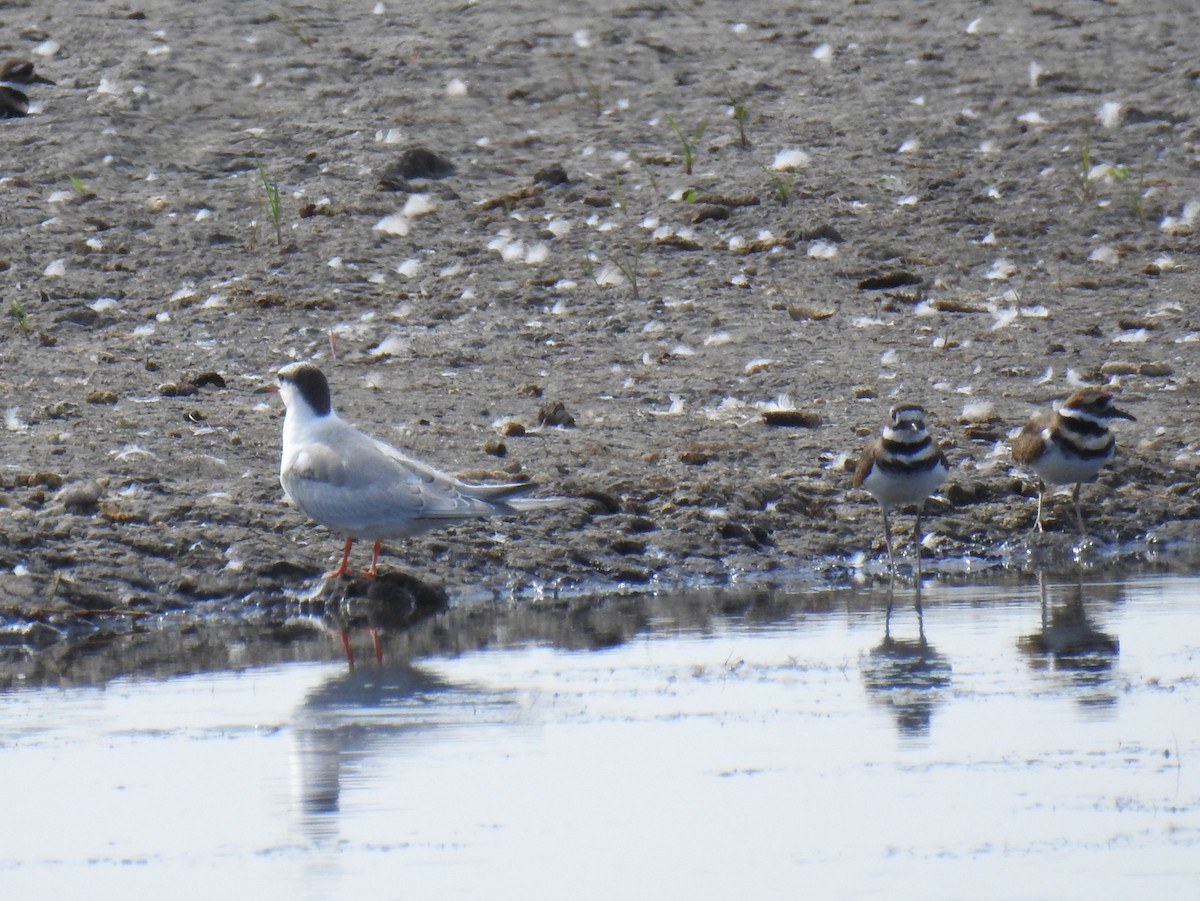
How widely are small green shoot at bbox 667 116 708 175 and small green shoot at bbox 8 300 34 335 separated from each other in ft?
14.6

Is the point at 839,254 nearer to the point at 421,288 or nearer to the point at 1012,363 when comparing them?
the point at 1012,363

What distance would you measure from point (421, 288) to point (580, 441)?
8.47 ft

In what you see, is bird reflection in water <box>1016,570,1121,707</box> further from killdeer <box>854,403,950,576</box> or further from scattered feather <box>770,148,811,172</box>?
scattered feather <box>770,148,811,172</box>

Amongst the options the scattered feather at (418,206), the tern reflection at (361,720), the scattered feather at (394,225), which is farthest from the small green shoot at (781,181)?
the tern reflection at (361,720)

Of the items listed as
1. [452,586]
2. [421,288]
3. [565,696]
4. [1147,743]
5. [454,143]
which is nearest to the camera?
[1147,743]

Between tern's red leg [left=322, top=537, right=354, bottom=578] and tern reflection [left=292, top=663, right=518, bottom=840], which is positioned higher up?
tern's red leg [left=322, top=537, right=354, bottom=578]

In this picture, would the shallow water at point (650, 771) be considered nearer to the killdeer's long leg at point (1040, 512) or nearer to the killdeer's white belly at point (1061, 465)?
the killdeer's white belly at point (1061, 465)

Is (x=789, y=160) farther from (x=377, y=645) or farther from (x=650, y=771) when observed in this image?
(x=650, y=771)

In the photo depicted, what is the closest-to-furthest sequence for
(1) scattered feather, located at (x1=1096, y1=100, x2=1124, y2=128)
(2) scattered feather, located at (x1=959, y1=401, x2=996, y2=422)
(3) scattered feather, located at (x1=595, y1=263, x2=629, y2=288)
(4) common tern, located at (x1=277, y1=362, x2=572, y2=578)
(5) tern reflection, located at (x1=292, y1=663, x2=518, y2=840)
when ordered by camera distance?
1. (5) tern reflection, located at (x1=292, y1=663, x2=518, y2=840)
2. (4) common tern, located at (x1=277, y1=362, x2=572, y2=578)
3. (2) scattered feather, located at (x1=959, y1=401, x2=996, y2=422)
4. (3) scattered feather, located at (x1=595, y1=263, x2=629, y2=288)
5. (1) scattered feather, located at (x1=1096, y1=100, x2=1124, y2=128)

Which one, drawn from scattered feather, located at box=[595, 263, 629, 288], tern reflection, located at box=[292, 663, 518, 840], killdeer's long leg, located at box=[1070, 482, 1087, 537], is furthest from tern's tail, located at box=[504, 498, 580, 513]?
scattered feather, located at box=[595, 263, 629, 288]

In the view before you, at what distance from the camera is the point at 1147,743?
5980 millimetres

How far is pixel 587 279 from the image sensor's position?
1245 centimetres

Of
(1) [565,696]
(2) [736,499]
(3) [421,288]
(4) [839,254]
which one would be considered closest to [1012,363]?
(4) [839,254]

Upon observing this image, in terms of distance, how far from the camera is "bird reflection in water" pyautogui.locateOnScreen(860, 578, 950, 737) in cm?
639
